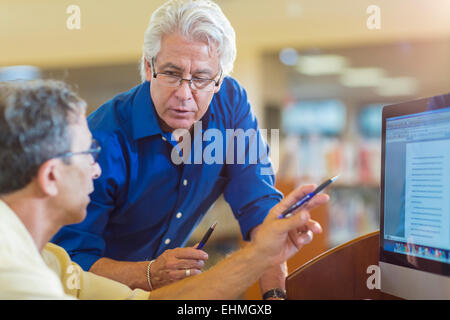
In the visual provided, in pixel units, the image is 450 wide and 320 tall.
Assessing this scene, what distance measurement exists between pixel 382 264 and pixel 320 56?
4.94 meters

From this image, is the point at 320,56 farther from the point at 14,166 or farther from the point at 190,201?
the point at 14,166

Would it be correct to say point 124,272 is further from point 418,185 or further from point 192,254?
point 418,185

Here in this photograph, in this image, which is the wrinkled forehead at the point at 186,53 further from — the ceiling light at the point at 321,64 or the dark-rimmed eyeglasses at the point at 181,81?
the ceiling light at the point at 321,64

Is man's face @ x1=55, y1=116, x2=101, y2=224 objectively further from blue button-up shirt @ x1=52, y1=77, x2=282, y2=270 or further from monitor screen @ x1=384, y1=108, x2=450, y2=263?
monitor screen @ x1=384, y1=108, x2=450, y2=263

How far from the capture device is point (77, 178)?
903 millimetres

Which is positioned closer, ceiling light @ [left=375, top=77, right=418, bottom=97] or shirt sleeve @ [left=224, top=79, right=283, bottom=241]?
shirt sleeve @ [left=224, top=79, right=283, bottom=241]

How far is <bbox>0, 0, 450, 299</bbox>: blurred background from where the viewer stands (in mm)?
1365

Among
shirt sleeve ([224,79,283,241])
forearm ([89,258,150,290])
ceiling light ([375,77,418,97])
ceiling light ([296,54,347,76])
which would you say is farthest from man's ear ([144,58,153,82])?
ceiling light ([375,77,418,97])

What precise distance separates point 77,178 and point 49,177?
56 millimetres

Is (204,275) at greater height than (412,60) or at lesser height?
lesser

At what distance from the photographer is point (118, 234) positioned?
1214 millimetres

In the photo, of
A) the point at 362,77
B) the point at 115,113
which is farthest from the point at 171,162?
the point at 362,77

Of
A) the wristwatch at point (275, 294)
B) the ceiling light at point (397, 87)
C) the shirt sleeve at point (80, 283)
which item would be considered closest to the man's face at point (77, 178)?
the shirt sleeve at point (80, 283)
